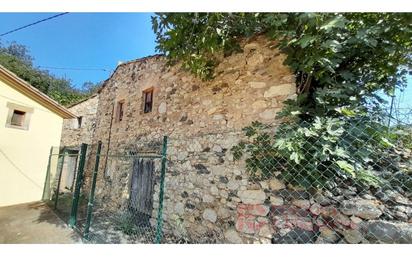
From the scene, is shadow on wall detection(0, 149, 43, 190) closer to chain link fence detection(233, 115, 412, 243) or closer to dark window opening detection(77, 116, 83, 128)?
dark window opening detection(77, 116, 83, 128)

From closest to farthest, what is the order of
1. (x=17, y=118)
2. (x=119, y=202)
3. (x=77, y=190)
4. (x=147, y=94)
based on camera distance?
1. (x=77, y=190)
2. (x=119, y=202)
3. (x=147, y=94)
4. (x=17, y=118)

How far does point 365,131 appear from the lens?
2377 millimetres

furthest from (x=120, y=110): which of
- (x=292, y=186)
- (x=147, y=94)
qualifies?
(x=292, y=186)

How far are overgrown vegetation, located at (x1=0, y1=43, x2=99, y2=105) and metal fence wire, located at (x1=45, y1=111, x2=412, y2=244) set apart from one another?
55.4ft

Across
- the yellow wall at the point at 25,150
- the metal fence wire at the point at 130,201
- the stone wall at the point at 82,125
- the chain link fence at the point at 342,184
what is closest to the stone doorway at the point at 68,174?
the stone wall at the point at 82,125

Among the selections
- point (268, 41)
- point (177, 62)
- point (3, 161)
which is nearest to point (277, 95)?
point (268, 41)

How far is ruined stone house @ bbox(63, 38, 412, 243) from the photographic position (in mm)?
2715

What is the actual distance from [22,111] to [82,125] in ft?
8.06

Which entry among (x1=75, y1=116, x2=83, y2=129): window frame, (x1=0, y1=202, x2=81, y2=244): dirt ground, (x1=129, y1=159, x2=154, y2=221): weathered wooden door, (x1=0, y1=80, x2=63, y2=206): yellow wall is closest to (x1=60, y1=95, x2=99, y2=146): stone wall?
(x1=75, y1=116, x2=83, y2=129): window frame

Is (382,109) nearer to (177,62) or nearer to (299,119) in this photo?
(299,119)

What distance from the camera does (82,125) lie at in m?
10.2

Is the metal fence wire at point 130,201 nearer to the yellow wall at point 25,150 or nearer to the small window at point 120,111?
the small window at point 120,111

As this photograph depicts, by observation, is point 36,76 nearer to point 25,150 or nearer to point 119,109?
point 25,150

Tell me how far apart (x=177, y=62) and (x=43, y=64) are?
20.8 m
